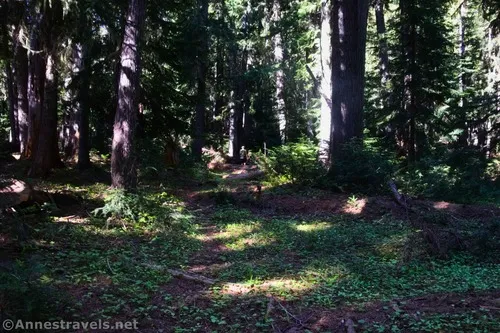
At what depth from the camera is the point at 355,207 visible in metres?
11.1

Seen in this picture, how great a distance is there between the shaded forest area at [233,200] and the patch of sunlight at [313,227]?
5 centimetres

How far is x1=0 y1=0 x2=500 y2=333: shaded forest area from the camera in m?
5.02

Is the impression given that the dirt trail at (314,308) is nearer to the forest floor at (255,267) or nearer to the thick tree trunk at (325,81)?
the forest floor at (255,267)

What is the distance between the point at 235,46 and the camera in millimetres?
23828

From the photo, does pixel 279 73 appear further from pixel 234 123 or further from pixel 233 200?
pixel 233 200

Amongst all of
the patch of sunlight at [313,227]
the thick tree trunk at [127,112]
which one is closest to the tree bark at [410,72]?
the patch of sunlight at [313,227]

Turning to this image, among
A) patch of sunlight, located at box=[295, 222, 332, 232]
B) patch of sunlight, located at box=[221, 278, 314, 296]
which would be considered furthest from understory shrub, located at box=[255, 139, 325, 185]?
patch of sunlight, located at box=[221, 278, 314, 296]

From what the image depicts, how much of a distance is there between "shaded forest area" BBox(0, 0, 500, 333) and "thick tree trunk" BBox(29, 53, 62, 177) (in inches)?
2.6

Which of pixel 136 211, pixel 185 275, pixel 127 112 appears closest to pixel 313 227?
pixel 136 211

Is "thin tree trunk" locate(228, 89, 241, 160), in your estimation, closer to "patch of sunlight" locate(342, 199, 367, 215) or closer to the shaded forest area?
the shaded forest area

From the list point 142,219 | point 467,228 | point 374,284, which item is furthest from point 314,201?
point 374,284

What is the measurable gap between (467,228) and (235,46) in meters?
17.6

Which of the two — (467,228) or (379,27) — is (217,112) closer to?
(379,27)

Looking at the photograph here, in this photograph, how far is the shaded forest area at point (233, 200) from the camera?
198 inches
